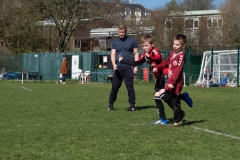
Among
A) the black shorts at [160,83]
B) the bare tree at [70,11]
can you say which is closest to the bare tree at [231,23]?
the bare tree at [70,11]

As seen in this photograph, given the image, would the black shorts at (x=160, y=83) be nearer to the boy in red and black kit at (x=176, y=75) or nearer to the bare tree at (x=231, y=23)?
the boy in red and black kit at (x=176, y=75)

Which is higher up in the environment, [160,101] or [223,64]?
[223,64]

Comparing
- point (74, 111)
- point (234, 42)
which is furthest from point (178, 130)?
point (234, 42)

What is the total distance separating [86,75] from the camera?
1549 inches

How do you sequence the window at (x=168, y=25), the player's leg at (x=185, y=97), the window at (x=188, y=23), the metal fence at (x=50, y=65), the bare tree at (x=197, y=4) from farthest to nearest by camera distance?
the bare tree at (x=197, y=4)
the window at (x=188, y=23)
the window at (x=168, y=25)
the metal fence at (x=50, y=65)
the player's leg at (x=185, y=97)

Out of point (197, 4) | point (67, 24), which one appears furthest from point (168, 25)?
point (197, 4)

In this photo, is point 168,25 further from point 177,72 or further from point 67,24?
point 177,72

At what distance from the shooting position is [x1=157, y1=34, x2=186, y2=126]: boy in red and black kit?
28.4ft

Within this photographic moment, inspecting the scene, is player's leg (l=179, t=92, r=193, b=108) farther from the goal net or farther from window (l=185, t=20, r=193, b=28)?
window (l=185, t=20, r=193, b=28)

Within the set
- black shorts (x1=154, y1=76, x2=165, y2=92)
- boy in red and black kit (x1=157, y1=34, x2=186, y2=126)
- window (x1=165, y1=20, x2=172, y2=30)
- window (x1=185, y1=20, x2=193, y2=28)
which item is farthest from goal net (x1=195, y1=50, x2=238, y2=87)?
window (x1=185, y1=20, x2=193, y2=28)

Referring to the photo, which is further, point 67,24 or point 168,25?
point 168,25

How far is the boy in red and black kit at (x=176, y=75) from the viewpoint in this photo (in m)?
8.66

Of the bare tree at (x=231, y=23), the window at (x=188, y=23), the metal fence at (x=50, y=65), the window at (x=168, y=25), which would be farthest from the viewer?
the window at (x=188, y=23)

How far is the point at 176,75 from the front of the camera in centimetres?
863
